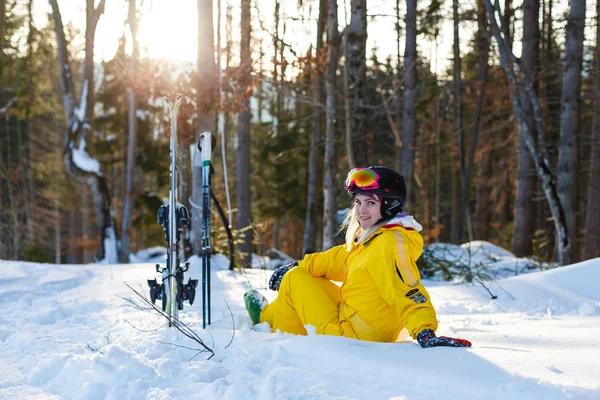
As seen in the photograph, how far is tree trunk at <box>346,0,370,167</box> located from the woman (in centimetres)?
505

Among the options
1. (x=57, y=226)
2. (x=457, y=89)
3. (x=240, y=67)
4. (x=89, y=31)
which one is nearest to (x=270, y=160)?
(x=457, y=89)

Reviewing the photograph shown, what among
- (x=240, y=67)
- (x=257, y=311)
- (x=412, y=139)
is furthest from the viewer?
(x=412, y=139)

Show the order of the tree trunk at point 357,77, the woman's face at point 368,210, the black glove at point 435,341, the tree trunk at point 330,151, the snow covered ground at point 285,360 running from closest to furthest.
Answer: the snow covered ground at point 285,360, the black glove at point 435,341, the woman's face at point 368,210, the tree trunk at point 357,77, the tree trunk at point 330,151

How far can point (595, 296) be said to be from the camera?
500 cm

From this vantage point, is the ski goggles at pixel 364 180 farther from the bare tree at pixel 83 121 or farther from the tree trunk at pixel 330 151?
the bare tree at pixel 83 121

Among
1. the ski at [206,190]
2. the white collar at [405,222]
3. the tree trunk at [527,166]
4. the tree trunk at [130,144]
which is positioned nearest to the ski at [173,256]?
the ski at [206,190]

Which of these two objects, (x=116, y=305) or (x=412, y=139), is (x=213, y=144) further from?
(x=412, y=139)

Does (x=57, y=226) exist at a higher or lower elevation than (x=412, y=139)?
lower

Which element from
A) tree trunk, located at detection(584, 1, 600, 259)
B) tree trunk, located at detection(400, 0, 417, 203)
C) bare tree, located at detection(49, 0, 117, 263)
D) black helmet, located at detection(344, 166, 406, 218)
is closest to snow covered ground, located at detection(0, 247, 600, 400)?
black helmet, located at detection(344, 166, 406, 218)

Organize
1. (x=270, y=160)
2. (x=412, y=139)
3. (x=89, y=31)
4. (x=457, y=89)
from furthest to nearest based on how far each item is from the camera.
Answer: (x=270, y=160), (x=457, y=89), (x=412, y=139), (x=89, y=31)

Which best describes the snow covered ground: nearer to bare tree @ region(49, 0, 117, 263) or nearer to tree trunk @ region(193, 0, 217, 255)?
tree trunk @ region(193, 0, 217, 255)

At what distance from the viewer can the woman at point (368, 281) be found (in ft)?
10.2

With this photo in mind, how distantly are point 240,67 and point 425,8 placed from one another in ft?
31.8

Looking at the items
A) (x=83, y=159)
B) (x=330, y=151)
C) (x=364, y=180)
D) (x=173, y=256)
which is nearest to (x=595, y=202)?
(x=330, y=151)
